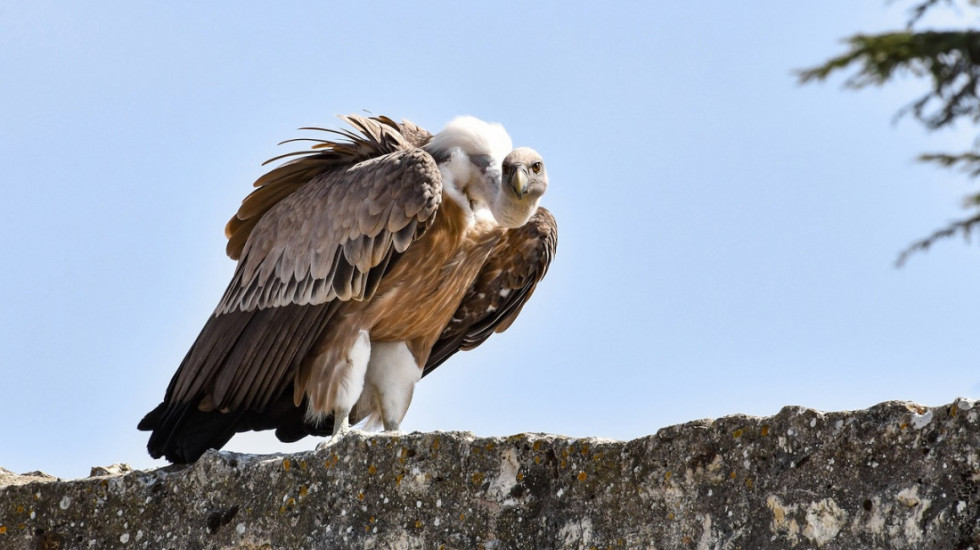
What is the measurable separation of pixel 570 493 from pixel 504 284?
3.28m

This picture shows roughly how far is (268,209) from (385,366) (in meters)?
1.06

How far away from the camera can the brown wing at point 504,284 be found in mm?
6359

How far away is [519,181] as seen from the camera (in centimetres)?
570

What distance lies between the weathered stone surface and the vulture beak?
230 cm

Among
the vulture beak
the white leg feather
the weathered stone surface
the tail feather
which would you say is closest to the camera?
the weathered stone surface

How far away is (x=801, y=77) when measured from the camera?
354 inches

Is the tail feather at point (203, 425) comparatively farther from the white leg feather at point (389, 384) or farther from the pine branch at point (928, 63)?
the pine branch at point (928, 63)

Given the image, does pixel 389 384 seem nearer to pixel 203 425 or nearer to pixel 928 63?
pixel 203 425

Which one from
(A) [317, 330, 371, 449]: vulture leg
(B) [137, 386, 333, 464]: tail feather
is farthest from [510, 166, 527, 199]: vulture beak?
(B) [137, 386, 333, 464]: tail feather

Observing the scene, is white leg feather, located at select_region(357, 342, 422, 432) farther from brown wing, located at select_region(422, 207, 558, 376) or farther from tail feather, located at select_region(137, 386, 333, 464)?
brown wing, located at select_region(422, 207, 558, 376)

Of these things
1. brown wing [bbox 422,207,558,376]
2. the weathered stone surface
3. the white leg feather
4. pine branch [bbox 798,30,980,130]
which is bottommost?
the weathered stone surface

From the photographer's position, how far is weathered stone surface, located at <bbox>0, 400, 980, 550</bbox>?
9.18ft

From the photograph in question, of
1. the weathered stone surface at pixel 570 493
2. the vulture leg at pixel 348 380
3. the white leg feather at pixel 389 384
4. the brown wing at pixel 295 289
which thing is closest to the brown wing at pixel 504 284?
the white leg feather at pixel 389 384

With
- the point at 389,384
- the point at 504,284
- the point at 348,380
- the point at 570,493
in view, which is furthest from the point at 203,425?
the point at 570,493
